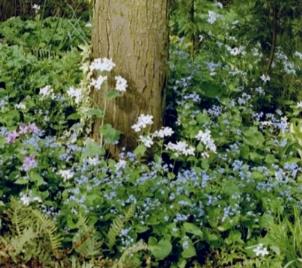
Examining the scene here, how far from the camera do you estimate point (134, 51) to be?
454 centimetres

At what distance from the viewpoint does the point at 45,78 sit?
17.0 feet

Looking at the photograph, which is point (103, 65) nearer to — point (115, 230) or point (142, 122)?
point (142, 122)

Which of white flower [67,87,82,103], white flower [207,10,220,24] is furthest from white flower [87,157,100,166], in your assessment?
white flower [207,10,220,24]

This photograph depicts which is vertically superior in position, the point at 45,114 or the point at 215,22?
the point at 215,22

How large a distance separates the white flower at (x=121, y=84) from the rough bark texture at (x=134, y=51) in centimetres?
10

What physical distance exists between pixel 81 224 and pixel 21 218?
333 millimetres

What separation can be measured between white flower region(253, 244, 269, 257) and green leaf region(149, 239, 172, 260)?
0.43 m

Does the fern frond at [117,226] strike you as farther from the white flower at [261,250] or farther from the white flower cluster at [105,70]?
the white flower cluster at [105,70]

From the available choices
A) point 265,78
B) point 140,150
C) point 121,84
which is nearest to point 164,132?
point 140,150

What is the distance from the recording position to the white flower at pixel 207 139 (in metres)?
4.41

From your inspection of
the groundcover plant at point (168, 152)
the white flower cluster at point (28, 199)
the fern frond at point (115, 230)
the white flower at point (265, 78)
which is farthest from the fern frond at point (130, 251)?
the white flower at point (265, 78)

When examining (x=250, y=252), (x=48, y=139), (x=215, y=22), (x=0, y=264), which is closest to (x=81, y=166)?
(x=48, y=139)

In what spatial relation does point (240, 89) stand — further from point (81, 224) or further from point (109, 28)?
point (81, 224)

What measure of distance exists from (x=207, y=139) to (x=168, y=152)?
0.81 feet
